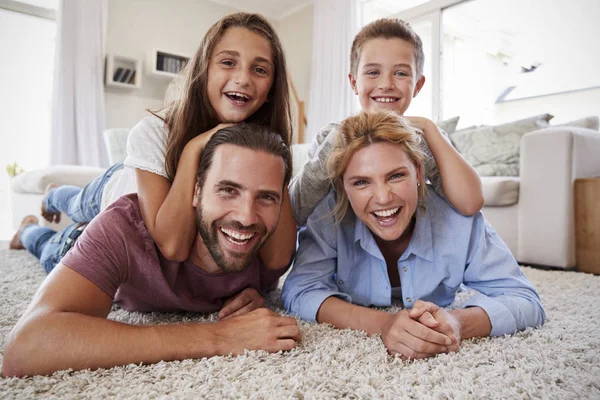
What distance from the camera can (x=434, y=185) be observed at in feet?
4.72

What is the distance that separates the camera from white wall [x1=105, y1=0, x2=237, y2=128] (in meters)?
5.06

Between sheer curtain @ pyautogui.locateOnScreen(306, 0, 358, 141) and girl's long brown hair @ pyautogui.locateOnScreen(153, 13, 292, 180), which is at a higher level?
sheer curtain @ pyautogui.locateOnScreen(306, 0, 358, 141)

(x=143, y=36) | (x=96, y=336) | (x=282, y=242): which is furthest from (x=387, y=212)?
(x=143, y=36)

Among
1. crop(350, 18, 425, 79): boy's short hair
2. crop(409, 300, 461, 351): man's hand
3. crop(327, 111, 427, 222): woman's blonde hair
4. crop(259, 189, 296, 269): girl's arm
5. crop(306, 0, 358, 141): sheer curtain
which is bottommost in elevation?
crop(409, 300, 461, 351): man's hand

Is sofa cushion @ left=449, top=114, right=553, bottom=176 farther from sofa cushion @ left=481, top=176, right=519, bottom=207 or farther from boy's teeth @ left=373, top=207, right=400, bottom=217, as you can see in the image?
boy's teeth @ left=373, top=207, right=400, bottom=217

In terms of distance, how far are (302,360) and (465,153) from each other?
8.65ft

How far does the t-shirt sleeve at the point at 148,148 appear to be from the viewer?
1304 millimetres

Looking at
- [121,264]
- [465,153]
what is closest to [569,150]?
[465,153]

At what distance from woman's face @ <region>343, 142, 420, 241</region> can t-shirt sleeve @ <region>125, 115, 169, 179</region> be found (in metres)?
0.57

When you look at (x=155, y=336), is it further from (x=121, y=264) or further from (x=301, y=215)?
(x=301, y=215)

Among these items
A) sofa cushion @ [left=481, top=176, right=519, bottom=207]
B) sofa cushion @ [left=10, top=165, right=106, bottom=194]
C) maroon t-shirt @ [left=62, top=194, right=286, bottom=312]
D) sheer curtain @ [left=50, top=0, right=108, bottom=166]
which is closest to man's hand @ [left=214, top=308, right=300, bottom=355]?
maroon t-shirt @ [left=62, top=194, right=286, bottom=312]

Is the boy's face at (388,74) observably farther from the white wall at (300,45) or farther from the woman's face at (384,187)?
the white wall at (300,45)

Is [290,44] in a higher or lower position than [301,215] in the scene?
higher

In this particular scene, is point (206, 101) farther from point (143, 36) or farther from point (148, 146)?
point (143, 36)
